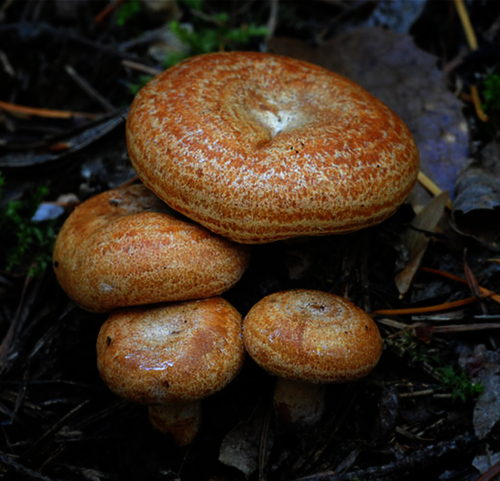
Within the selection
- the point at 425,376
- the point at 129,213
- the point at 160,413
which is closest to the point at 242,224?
the point at 129,213

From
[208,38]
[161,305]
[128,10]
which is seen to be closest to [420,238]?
[161,305]

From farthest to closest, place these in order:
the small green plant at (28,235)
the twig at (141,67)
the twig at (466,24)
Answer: the twig at (141,67) → the twig at (466,24) → the small green plant at (28,235)

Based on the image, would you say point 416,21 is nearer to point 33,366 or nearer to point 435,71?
point 435,71

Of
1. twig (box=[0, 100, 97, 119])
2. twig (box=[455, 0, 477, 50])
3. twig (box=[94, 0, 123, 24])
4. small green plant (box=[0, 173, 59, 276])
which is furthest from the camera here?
twig (box=[94, 0, 123, 24])

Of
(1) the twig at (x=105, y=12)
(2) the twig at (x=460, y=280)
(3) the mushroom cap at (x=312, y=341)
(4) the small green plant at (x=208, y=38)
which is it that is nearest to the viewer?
(3) the mushroom cap at (x=312, y=341)

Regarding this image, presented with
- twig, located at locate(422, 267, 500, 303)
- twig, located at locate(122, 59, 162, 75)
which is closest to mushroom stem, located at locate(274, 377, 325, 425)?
twig, located at locate(422, 267, 500, 303)

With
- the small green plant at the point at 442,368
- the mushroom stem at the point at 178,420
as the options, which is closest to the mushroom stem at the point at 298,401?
the mushroom stem at the point at 178,420

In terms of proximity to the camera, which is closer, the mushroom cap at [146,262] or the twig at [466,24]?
the mushroom cap at [146,262]

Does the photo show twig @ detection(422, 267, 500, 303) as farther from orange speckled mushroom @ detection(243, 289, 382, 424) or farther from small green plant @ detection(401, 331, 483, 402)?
orange speckled mushroom @ detection(243, 289, 382, 424)

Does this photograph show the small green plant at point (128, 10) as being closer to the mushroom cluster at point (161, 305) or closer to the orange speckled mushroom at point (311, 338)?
the mushroom cluster at point (161, 305)
